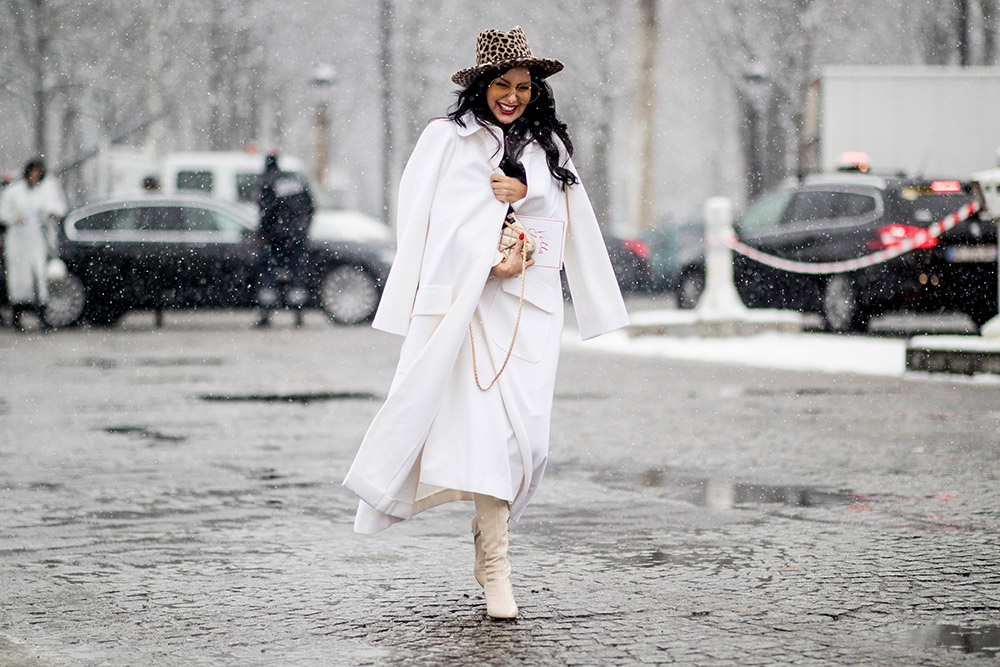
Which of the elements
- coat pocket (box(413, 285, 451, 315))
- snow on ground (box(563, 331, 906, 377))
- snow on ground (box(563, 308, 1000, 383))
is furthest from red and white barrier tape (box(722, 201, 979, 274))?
coat pocket (box(413, 285, 451, 315))

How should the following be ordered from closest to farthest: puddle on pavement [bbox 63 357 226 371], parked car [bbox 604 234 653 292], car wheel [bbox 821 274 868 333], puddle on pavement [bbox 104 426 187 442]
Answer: puddle on pavement [bbox 104 426 187 442], puddle on pavement [bbox 63 357 226 371], car wheel [bbox 821 274 868 333], parked car [bbox 604 234 653 292]

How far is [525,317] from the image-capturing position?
489 cm

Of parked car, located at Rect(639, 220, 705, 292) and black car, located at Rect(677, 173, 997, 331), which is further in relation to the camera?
parked car, located at Rect(639, 220, 705, 292)

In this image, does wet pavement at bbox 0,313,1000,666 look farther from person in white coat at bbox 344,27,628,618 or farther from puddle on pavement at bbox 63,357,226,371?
puddle on pavement at bbox 63,357,226,371

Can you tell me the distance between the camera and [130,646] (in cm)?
445

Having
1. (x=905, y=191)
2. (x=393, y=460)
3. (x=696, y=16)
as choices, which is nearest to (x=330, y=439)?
(x=393, y=460)

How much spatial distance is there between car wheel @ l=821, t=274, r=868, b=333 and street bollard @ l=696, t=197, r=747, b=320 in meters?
1.17

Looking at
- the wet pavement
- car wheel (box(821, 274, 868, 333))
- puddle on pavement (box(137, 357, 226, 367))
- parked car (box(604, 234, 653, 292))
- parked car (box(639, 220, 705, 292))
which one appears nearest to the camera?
the wet pavement

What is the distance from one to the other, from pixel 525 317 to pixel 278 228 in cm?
A: 1552

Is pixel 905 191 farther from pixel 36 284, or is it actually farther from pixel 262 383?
pixel 36 284

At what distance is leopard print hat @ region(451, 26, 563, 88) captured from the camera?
4859 mm

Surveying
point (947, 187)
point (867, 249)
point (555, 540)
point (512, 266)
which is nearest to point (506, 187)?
point (512, 266)

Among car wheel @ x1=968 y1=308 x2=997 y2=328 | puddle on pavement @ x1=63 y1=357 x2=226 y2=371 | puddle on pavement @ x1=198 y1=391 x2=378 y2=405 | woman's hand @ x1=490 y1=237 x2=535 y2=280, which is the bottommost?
puddle on pavement @ x1=198 y1=391 x2=378 y2=405

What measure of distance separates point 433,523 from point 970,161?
1880 cm
